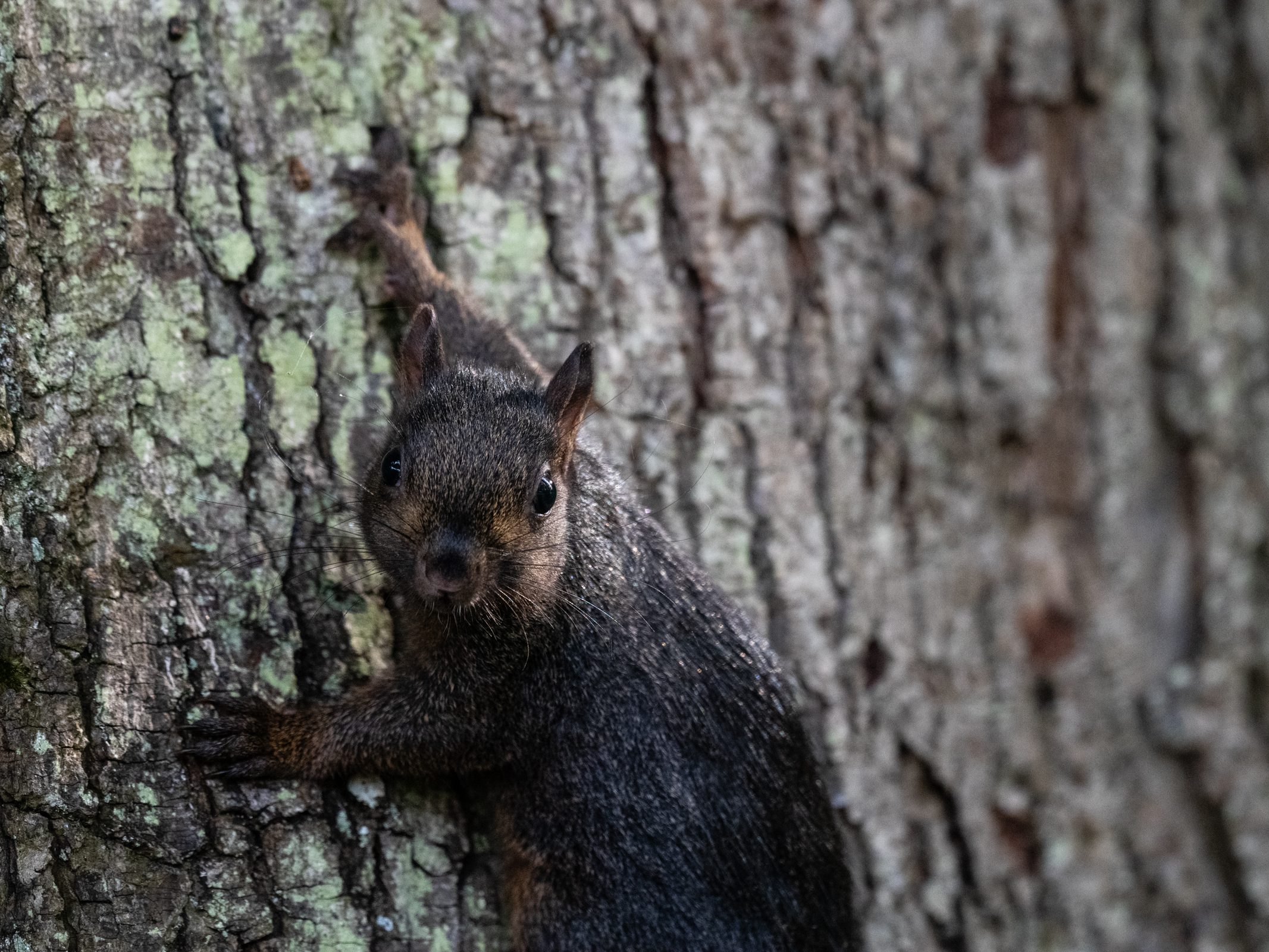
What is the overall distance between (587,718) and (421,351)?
120 centimetres

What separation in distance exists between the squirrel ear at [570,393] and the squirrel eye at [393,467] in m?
0.46

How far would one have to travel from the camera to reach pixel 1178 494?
4859 mm

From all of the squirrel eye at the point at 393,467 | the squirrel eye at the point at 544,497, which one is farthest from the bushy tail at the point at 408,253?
the squirrel eye at the point at 544,497

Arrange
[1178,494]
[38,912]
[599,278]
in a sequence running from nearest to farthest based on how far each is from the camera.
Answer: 1. [38,912]
2. [599,278]
3. [1178,494]

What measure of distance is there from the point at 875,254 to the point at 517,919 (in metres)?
2.55

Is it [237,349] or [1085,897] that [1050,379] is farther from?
[237,349]

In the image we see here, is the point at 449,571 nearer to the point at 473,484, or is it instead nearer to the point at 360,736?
the point at 473,484

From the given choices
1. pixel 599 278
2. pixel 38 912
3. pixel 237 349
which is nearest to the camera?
pixel 38 912

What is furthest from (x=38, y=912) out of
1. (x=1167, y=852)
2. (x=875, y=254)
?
(x=1167, y=852)

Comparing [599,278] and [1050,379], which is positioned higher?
[599,278]

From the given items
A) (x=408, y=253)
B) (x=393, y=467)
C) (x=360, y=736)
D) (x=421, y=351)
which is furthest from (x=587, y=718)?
(x=408, y=253)

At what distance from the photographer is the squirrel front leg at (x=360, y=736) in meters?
3.29

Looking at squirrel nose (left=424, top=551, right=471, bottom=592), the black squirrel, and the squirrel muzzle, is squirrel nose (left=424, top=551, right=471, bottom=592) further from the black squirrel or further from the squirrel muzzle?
the black squirrel

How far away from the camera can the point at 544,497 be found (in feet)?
11.7
